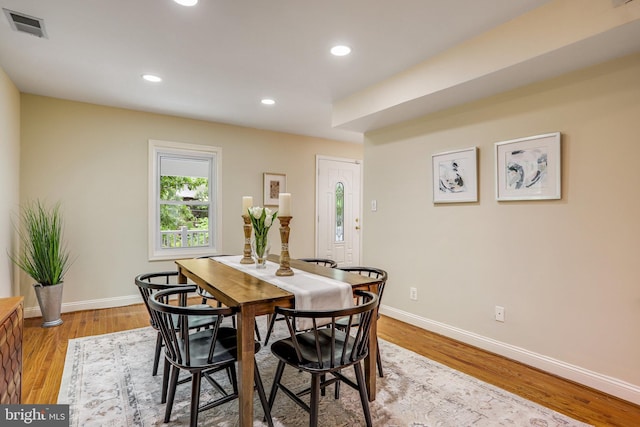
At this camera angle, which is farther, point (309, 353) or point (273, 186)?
point (273, 186)

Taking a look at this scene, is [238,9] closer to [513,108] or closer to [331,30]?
[331,30]

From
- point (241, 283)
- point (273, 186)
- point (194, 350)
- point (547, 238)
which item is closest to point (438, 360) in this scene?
point (547, 238)

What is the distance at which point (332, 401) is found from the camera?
6.63 ft

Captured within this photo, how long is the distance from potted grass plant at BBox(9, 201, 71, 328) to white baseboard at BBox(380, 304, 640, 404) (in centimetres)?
350

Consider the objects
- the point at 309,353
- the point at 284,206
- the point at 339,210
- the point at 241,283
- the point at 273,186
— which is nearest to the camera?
the point at 309,353

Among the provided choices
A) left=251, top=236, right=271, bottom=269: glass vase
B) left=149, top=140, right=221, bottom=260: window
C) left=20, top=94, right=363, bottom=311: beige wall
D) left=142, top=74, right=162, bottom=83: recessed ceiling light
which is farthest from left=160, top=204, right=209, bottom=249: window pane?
left=251, top=236, right=271, bottom=269: glass vase

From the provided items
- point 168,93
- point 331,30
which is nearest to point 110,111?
point 168,93

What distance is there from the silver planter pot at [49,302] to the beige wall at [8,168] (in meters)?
0.23

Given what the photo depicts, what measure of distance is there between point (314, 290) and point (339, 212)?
4212 millimetres

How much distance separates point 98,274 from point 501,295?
4.11m

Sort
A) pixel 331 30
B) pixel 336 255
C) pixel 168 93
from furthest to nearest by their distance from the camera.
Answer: pixel 336 255 → pixel 168 93 → pixel 331 30

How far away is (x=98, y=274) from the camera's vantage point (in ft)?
12.7

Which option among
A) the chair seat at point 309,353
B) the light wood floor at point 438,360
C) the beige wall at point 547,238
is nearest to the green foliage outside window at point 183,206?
the light wood floor at point 438,360

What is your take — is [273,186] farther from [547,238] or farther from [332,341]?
[332,341]
